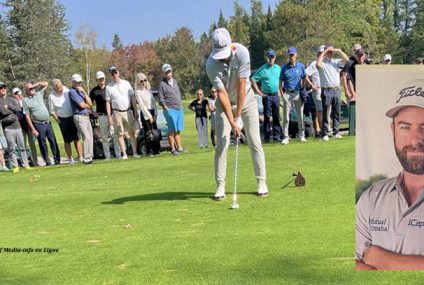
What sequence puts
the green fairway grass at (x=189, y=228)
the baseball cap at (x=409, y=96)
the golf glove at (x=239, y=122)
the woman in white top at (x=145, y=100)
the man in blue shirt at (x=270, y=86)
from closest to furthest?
the baseball cap at (x=409, y=96), the green fairway grass at (x=189, y=228), the golf glove at (x=239, y=122), the man in blue shirt at (x=270, y=86), the woman in white top at (x=145, y=100)

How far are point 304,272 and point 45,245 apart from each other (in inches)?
120

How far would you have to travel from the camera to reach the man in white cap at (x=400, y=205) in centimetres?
352

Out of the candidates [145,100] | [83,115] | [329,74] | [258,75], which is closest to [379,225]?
[258,75]

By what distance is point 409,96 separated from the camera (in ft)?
11.5

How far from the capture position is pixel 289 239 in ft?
18.6

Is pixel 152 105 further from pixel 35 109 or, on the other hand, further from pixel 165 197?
pixel 165 197

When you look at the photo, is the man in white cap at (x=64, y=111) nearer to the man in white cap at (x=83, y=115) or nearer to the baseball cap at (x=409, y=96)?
the man in white cap at (x=83, y=115)

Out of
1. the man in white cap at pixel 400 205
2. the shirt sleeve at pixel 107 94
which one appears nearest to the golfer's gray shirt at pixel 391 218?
the man in white cap at pixel 400 205

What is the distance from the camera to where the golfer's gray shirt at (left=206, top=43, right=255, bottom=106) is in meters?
7.55

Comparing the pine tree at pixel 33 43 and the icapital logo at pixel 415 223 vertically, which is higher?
the pine tree at pixel 33 43

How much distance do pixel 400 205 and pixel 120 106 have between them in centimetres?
1142

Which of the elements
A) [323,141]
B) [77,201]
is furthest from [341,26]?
[77,201]

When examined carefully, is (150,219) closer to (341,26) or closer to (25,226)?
(25,226)

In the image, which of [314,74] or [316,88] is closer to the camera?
[316,88]
